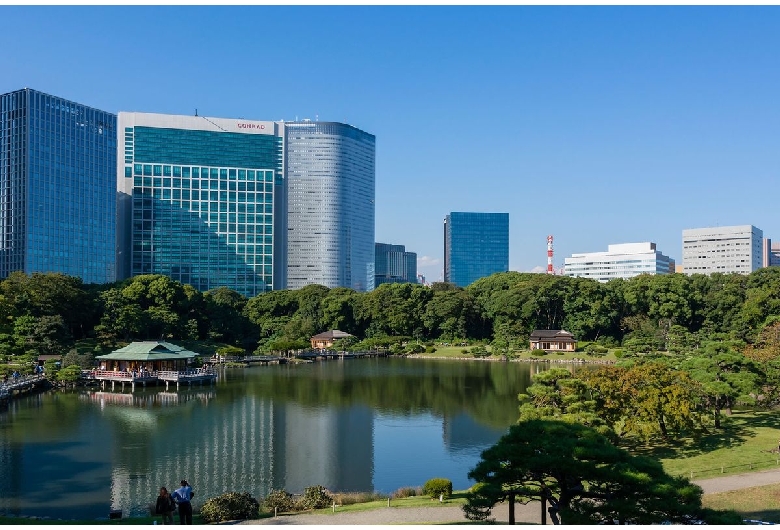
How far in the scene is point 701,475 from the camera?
69.7ft

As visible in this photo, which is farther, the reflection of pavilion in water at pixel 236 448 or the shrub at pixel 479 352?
the shrub at pixel 479 352

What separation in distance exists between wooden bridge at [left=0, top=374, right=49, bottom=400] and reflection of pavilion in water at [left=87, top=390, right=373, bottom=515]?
516cm

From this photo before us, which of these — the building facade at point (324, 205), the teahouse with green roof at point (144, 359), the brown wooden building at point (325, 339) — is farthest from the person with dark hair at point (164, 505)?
the building facade at point (324, 205)

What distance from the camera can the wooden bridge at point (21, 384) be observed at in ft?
127

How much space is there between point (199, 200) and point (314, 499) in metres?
109

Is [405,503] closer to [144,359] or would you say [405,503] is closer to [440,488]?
[440,488]

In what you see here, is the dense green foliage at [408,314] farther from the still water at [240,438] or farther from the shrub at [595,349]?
the still water at [240,438]

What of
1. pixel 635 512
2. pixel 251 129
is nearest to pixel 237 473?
pixel 635 512

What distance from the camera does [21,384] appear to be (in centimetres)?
4169

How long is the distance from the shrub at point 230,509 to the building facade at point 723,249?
16039 centimetres

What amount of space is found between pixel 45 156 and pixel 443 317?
64341 millimetres

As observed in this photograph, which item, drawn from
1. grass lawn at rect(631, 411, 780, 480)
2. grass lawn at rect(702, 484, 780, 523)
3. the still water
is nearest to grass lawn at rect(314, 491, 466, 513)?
the still water

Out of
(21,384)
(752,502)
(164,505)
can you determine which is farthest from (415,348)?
(164,505)

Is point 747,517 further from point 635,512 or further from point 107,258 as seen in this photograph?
point 107,258
